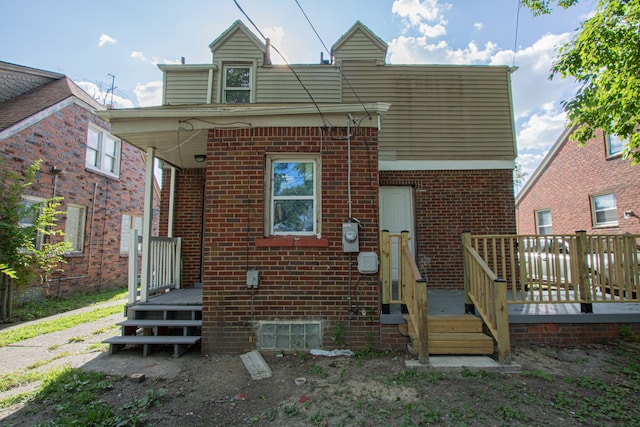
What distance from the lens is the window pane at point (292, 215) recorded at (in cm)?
454

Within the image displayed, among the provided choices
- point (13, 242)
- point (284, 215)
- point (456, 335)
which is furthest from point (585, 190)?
point (13, 242)

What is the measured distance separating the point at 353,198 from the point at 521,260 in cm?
271

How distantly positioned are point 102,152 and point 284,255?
9.64 meters

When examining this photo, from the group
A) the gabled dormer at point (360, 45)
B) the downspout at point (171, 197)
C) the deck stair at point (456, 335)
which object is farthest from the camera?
the gabled dormer at point (360, 45)

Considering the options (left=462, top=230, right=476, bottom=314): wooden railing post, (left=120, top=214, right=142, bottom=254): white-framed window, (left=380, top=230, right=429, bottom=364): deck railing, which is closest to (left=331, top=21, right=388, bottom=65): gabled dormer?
(left=462, top=230, right=476, bottom=314): wooden railing post

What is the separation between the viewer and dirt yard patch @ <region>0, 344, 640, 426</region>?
9.27 feet

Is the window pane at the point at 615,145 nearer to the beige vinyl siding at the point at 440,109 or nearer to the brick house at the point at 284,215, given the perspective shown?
the beige vinyl siding at the point at 440,109

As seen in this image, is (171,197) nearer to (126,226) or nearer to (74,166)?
(74,166)

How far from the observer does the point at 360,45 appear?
298 inches

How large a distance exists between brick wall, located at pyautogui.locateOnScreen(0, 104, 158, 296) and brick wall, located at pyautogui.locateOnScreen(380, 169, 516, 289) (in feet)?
29.4

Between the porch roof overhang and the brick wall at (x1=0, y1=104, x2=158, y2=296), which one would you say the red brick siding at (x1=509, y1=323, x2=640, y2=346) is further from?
the brick wall at (x1=0, y1=104, x2=158, y2=296)

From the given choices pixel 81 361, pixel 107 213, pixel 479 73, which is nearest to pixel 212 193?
pixel 81 361

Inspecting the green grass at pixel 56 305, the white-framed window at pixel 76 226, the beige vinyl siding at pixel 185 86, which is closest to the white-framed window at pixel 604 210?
the beige vinyl siding at pixel 185 86

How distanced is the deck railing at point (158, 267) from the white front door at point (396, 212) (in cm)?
434
